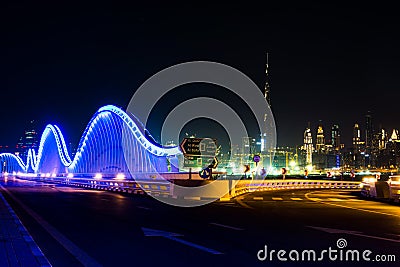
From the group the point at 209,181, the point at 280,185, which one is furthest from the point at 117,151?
the point at 209,181

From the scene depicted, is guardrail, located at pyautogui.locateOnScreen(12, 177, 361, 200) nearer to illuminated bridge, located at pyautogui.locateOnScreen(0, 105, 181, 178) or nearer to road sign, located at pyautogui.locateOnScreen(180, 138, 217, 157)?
road sign, located at pyautogui.locateOnScreen(180, 138, 217, 157)

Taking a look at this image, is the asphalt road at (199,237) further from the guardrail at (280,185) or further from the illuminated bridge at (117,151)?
the illuminated bridge at (117,151)

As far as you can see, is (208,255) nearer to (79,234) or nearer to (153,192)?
(79,234)

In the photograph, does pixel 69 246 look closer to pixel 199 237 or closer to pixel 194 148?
pixel 199 237

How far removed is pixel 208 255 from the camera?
11.3m

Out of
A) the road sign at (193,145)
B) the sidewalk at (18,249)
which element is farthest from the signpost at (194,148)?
the sidewalk at (18,249)

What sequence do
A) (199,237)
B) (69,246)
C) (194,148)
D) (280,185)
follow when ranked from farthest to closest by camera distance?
(280,185), (194,148), (199,237), (69,246)

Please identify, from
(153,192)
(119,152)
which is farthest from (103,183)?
(119,152)

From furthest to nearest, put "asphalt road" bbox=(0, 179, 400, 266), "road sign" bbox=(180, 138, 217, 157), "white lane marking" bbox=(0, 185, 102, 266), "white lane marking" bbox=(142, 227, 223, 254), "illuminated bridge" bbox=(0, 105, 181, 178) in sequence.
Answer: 1. "illuminated bridge" bbox=(0, 105, 181, 178)
2. "road sign" bbox=(180, 138, 217, 157)
3. "white lane marking" bbox=(142, 227, 223, 254)
4. "asphalt road" bbox=(0, 179, 400, 266)
5. "white lane marking" bbox=(0, 185, 102, 266)

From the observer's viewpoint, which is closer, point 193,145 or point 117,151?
point 193,145

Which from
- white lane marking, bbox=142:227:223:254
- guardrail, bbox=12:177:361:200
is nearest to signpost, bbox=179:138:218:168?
guardrail, bbox=12:177:361:200

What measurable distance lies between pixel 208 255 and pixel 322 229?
5858 mm

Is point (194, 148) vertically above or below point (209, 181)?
above

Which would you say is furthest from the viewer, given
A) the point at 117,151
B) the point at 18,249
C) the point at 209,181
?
the point at 117,151
